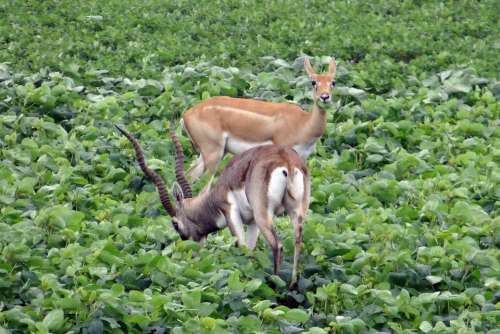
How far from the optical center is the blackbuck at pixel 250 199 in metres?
8.91

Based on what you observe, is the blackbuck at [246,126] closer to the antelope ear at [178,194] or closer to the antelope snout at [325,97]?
the antelope snout at [325,97]

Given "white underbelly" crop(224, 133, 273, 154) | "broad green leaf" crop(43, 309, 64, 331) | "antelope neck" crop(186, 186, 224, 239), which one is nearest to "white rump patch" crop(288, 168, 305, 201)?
"antelope neck" crop(186, 186, 224, 239)

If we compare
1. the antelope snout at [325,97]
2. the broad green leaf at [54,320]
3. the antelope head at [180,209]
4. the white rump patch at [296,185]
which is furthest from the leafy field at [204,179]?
the antelope snout at [325,97]

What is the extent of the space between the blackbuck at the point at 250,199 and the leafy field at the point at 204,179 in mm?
169

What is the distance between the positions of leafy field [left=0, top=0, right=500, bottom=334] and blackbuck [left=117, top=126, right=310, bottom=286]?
17 centimetres

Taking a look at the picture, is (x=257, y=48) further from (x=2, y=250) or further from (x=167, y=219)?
(x=2, y=250)

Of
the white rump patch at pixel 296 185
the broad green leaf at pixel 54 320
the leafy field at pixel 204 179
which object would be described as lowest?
the leafy field at pixel 204 179

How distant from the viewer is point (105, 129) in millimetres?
12508

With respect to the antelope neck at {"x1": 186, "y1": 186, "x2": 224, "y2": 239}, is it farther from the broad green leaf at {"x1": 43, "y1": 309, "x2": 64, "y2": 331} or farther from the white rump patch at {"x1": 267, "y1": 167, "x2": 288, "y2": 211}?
the broad green leaf at {"x1": 43, "y1": 309, "x2": 64, "y2": 331}

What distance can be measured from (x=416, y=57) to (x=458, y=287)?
6865 mm

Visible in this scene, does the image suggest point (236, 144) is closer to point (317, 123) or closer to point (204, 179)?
point (204, 179)

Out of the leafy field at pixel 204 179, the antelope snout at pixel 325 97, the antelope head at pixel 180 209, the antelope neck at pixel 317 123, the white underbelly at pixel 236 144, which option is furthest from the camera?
the white underbelly at pixel 236 144

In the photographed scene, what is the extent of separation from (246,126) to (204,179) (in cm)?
59

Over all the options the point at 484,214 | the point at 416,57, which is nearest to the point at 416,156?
the point at 484,214
